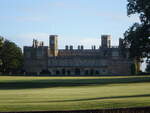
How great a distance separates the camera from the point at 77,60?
440 ft

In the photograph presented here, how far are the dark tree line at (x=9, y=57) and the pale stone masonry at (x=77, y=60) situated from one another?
50.3 ft

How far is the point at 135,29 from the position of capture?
42375 mm

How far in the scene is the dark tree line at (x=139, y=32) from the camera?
135 feet

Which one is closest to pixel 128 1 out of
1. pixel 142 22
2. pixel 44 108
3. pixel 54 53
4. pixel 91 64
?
pixel 142 22

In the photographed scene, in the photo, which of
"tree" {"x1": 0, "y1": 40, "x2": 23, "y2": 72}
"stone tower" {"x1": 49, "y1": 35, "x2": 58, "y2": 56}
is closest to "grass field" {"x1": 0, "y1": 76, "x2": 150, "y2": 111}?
"tree" {"x1": 0, "y1": 40, "x2": 23, "y2": 72}

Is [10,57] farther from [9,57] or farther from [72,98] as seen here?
[72,98]

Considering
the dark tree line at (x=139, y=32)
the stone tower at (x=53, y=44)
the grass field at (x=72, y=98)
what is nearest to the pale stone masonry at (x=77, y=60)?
the stone tower at (x=53, y=44)

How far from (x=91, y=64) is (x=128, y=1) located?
90.0 meters

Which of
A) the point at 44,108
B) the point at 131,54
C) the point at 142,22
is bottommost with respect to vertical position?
the point at 44,108

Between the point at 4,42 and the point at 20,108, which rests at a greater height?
the point at 4,42

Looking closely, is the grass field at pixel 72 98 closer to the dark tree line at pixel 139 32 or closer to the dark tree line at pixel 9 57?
the dark tree line at pixel 139 32

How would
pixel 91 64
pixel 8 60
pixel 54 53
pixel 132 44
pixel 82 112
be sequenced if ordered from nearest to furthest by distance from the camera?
pixel 82 112 → pixel 132 44 → pixel 8 60 → pixel 91 64 → pixel 54 53

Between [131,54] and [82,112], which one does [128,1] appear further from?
[82,112]

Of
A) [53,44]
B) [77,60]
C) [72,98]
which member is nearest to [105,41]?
[77,60]
